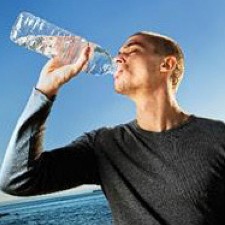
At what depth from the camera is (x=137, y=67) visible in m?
2.18

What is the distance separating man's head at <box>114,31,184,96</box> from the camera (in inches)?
84.8

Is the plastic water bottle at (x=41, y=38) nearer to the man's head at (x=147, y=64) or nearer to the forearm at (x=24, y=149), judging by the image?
the man's head at (x=147, y=64)

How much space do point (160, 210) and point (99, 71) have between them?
1290 millimetres

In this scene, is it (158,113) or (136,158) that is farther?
(158,113)

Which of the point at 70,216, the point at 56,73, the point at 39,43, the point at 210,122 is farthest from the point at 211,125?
the point at 70,216

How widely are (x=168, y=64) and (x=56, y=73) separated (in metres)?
0.55

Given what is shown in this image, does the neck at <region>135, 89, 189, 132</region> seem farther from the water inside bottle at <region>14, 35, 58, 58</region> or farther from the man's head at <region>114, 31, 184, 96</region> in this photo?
the water inside bottle at <region>14, 35, 58, 58</region>

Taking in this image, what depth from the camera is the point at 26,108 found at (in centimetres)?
192

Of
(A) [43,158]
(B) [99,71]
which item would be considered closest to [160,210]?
(A) [43,158]

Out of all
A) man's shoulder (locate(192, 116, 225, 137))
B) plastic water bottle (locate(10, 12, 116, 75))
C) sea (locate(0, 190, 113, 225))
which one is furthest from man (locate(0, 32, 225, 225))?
sea (locate(0, 190, 113, 225))

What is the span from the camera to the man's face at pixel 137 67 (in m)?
2.15

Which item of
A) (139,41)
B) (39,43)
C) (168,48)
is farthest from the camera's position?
(39,43)

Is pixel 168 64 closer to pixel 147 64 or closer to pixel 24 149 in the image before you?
pixel 147 64

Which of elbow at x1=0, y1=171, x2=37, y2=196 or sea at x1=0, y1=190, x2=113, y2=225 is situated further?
sea at x1=0, y1=190, x2=113, y2=225
